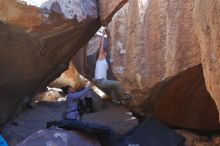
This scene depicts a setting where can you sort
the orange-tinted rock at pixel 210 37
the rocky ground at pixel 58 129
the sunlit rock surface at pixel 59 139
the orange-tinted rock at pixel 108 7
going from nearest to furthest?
the orange-tinted rock at pixel 210 37
the sunlit rock surface at pixel 59 139
the rocky ground at pixel 58 129
the orange-tinted rock at pixel 108 7

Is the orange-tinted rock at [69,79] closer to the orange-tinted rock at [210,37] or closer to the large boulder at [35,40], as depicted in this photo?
the large boulder at [35,40]

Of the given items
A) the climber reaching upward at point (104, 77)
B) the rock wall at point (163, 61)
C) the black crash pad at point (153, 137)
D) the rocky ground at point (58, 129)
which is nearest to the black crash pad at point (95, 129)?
the rocky ground at point (58, 129)

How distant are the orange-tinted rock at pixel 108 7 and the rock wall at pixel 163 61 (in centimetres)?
12

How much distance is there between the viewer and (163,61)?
17.5 feet

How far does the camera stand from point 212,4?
8.57 ft

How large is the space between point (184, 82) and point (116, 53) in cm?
140

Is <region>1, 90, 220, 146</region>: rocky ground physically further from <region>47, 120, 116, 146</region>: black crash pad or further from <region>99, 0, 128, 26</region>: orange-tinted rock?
<region>99, 0, 128, 26</region>: orange-tinted rock

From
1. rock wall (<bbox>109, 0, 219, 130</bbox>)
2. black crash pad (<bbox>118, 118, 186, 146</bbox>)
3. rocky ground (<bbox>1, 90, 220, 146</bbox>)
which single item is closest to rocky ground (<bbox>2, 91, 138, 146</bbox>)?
rocky ground (<bbox>1, 90, 220, 146</bbox>)

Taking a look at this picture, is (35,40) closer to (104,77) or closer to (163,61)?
(163,61)

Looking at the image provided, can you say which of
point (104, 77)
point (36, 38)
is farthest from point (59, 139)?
point (104, 77)

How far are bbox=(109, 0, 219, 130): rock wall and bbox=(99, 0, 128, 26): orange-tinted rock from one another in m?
Answer: 0.12

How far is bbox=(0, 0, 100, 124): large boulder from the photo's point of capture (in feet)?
16.4

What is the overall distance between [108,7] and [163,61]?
1532 mm

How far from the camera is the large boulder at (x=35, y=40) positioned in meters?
5.00
